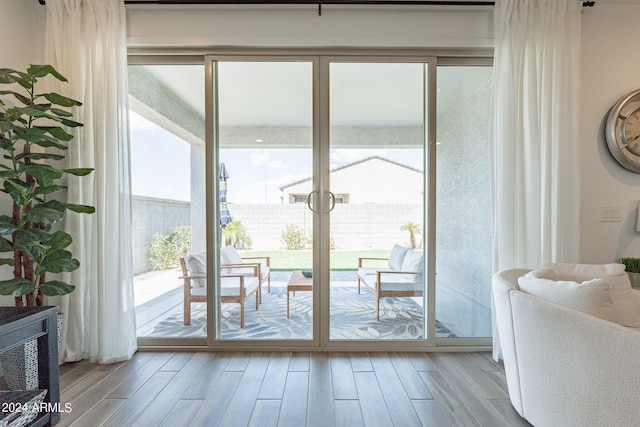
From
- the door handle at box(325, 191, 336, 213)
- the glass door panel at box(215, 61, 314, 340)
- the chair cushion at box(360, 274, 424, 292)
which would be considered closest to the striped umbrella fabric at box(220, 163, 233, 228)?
the glass door panel at box(215, 61, 314, 340)

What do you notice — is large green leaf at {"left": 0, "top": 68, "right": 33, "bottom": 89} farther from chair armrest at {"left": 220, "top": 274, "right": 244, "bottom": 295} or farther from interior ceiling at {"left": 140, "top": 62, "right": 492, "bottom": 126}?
chair armrest at {"left": 220, "top": 274, "right": 244, "bottom": 295}

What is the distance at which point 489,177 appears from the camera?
2533 mm

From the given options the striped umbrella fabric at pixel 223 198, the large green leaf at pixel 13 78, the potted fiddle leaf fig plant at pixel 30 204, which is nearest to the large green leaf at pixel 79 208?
the potted fiddle leaf fig plant at pixel 30 204

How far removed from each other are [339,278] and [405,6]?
219 centimetres

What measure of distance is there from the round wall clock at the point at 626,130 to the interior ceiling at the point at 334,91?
100 centimetres

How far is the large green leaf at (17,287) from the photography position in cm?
190

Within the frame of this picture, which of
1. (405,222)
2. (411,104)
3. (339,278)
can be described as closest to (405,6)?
(411,104)

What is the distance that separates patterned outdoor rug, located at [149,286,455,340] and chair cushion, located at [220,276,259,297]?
3.9 inches

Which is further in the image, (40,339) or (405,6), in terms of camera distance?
(405,6)

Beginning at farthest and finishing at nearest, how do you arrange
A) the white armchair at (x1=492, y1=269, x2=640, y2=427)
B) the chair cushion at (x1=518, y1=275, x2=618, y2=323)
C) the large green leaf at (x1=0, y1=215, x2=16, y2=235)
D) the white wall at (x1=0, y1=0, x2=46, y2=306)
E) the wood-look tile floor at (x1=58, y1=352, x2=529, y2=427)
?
the white wall at (x1=0, y1=0, x2=46, y2=306) → the large green leaf at (x1=0, y1=215, x2=16, y2=235) → the wood-look tile floor at (x1=58, y1=352, x2=529, y2=427) → the chair cushion at (x1=518, y1=275, x2=618, y2=323) → the white armchair at (x1=492, y1=269, x2=640, y2=427)

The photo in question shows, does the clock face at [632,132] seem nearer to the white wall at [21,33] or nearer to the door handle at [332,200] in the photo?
the door handle at [332,200]

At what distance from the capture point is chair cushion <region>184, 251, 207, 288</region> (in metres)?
2.67

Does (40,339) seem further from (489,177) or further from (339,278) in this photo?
(489,177)

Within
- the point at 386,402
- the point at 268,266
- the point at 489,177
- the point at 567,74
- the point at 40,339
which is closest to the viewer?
the point at 40,339
